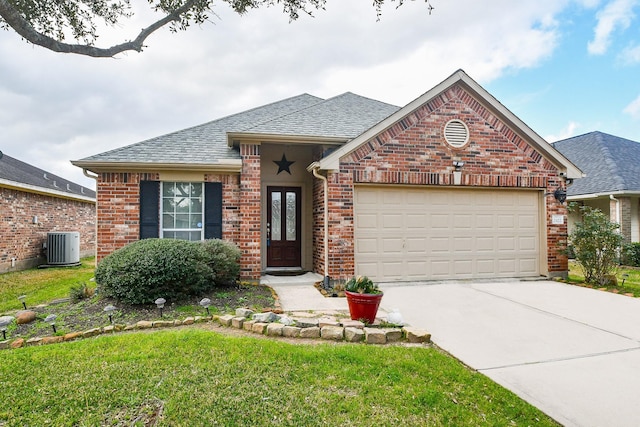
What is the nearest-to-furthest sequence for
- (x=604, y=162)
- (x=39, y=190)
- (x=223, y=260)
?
1. (x=223, y=260)
2. (x=39, y=190)
3. (x=604, y=162)

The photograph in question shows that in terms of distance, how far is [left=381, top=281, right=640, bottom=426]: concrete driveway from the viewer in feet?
10.1

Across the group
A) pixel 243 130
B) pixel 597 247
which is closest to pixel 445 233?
pixel 597 247

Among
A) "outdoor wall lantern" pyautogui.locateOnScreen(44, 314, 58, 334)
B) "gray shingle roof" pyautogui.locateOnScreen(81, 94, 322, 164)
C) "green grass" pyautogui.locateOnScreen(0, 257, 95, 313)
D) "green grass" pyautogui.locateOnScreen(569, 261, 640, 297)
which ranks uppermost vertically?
"gray shingle roof" pyautogui.locateOnScreen(81, 94, 322, 164)

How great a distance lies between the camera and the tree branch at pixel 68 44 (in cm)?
424

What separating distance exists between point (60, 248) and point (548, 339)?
15.4 m

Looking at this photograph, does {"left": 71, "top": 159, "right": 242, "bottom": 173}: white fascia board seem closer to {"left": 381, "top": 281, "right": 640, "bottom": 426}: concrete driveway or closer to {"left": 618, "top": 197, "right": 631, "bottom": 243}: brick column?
{"left": 381, "top": 281, "right": 640, "bottom": 426}: concrete driveway

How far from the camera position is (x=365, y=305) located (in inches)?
192

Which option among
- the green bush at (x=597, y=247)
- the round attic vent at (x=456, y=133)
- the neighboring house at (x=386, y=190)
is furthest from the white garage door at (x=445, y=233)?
the round attic vent at (x=456, y=133)

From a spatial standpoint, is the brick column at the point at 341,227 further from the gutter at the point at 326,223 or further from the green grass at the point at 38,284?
the green grass at the point at 38,284

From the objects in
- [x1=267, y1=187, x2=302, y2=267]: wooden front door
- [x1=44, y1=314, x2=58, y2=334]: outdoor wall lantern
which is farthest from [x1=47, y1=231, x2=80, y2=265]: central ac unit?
[x1=44, y1=314, x2=58, y2=334]: outdoor wall lantern

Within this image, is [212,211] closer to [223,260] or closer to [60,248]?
[223,260]

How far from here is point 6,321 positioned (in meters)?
4.49

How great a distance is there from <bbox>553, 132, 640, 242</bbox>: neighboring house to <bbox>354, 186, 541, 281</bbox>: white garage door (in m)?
5.47

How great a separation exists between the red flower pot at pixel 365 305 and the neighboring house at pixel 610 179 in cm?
1151
